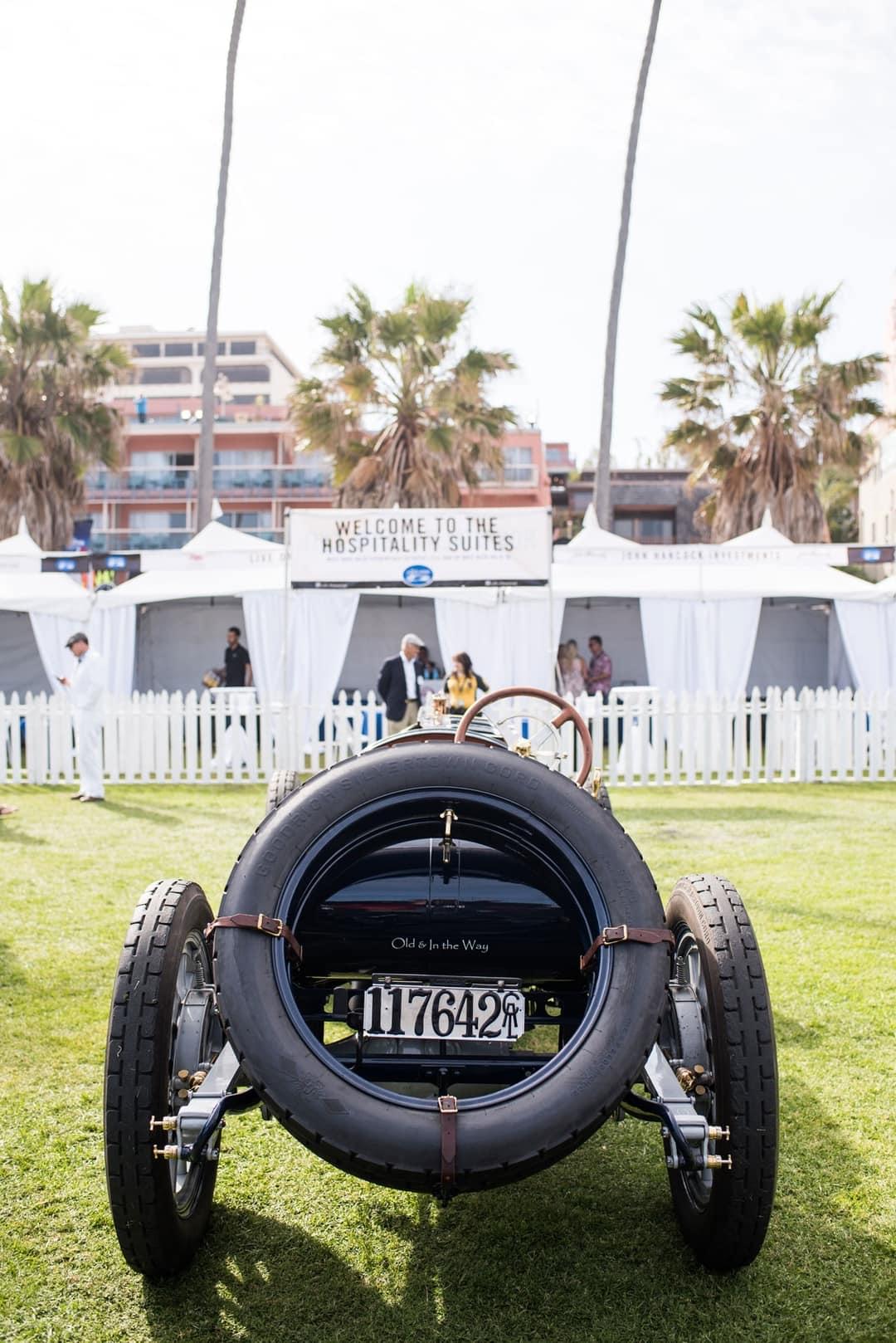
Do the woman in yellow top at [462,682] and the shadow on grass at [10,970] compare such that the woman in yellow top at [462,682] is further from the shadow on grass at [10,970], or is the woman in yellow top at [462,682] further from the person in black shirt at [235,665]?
the person in black shirt at [235,665]

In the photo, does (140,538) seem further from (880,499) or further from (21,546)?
(880,499)

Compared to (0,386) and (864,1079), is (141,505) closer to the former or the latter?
(0,386)

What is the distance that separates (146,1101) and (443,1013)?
2.32 ft

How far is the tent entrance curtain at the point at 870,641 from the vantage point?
17562 mm

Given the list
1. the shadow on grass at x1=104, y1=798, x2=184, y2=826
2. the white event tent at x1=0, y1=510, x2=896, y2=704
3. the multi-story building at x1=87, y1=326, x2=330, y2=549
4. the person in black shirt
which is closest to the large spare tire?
the shadow on grass at x1=104, y1=798, x2=184, y2=826

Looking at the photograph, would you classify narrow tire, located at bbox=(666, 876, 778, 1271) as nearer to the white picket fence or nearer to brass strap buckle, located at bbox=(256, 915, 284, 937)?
brass strap buckle, located at bbox=(256, 915, 284, 937)

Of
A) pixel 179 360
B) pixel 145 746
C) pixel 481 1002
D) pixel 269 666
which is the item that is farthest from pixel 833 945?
pixel 179 360

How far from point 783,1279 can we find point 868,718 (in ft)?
37.8

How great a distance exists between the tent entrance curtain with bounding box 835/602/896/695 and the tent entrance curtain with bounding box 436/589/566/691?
15.2ft

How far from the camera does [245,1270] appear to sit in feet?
9.39

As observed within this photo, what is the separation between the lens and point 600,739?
13.2 meters

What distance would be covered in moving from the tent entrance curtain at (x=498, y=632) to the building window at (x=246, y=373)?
193 feet

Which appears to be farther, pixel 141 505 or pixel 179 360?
pixel 179 360

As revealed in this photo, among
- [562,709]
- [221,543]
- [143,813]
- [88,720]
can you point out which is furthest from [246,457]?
[562,709]
